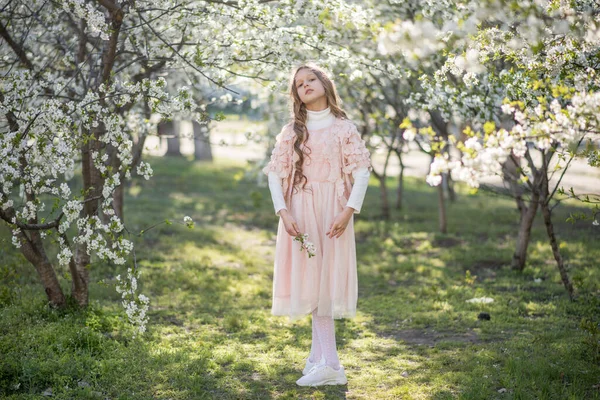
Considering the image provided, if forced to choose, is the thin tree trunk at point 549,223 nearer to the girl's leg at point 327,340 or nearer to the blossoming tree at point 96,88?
the blossoming tree at point 96,88

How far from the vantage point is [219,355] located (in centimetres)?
505

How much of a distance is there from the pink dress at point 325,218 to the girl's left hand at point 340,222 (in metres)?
0.13

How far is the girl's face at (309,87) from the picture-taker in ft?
14.9

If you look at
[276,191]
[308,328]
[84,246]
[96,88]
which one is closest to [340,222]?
[276,191]

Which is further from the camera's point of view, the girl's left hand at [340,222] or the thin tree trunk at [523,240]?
the thin tree trunk at [523,240]

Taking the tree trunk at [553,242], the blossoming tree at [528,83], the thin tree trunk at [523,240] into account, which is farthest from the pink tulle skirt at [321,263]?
the thin tree trunk at [523,240]

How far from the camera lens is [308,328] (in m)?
6.01

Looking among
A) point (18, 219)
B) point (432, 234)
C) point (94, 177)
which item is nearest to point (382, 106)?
point (432, 234)

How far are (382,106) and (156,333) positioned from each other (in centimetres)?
736

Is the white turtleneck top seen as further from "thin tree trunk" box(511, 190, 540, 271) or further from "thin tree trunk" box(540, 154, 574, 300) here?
"thin tree trunk" box(511, 190, 540, 271)

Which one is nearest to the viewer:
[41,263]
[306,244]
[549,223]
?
[306,244]

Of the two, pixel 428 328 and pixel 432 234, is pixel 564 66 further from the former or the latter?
pixel 432 234

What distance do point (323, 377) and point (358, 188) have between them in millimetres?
1261

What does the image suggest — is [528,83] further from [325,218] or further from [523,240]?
[523,240]
